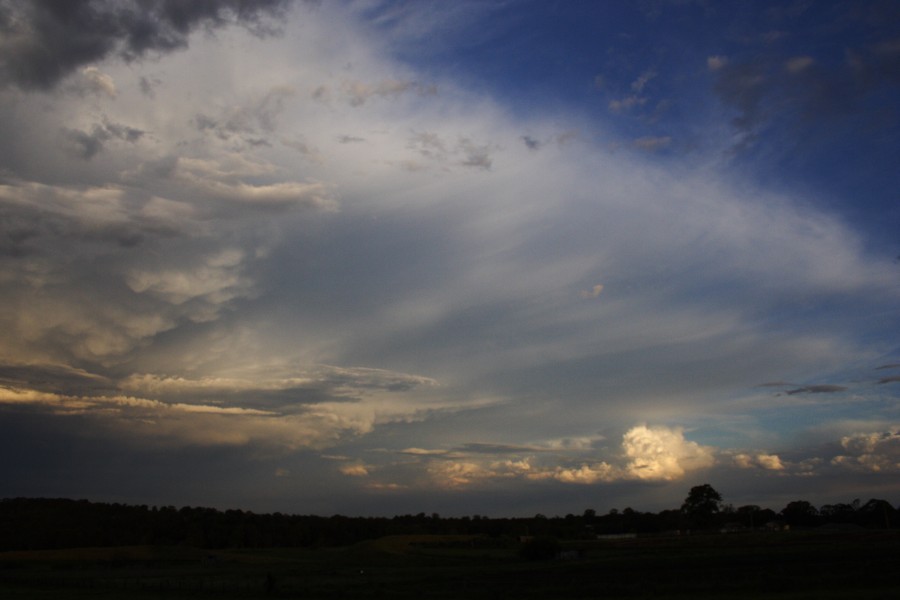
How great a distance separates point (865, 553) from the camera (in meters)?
68.8

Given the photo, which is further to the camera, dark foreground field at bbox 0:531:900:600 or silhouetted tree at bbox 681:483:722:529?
silhouetted tree at bbox 681:483:722:529

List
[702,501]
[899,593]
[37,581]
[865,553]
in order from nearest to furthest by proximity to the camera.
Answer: [899,593] → [865,553] → [37,581] → [702,501]

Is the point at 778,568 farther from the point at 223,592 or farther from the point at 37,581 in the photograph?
the point at 37,581

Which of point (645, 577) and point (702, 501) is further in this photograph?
point (702, 501)

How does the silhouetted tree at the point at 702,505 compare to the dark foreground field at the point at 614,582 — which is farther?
the silhouetted tree at the point at 702,505

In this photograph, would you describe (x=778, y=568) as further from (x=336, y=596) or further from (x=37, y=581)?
(x=37, y=581)

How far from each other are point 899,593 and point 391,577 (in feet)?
162

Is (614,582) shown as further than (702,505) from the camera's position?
No

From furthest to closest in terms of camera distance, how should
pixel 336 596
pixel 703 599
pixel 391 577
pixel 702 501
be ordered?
pixel 702 501 → pixel 391 577 → pixel 336 596 → pixel 703 599

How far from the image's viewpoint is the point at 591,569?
7231 centimetres

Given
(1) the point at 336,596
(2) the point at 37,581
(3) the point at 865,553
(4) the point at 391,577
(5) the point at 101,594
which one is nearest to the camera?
(1) the point at 336,596

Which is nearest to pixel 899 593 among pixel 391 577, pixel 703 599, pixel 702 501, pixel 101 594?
pixel 703 599

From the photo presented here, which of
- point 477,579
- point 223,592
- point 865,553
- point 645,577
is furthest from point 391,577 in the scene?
point 865,553

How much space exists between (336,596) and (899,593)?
3625cm
